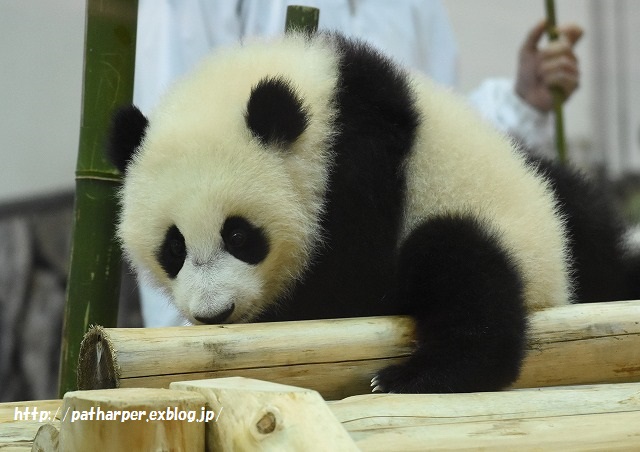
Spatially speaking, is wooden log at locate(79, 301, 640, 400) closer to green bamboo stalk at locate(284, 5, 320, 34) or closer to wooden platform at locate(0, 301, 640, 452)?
wooden platform at locate(0, 301, 640, 452)

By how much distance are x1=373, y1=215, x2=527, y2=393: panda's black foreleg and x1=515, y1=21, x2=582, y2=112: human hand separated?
195cm

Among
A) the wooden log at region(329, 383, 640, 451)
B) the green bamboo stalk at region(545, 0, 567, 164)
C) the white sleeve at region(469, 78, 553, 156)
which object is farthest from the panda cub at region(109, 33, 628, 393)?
the white sleeve at region(469, 78, 553, 156)

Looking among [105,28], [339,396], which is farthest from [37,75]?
[339,396]

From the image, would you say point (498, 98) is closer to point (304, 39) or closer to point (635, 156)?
point (304, 39)

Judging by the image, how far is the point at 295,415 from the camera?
1363 millimetres

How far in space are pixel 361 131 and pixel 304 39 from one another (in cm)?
39

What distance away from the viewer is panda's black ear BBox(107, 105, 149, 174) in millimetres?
2266

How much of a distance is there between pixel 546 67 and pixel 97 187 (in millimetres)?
2314

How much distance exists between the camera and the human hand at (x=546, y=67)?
383 cm

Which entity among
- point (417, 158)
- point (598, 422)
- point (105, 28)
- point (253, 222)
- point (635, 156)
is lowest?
point (635, 156)

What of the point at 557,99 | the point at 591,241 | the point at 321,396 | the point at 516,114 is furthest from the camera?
the point at 516,114

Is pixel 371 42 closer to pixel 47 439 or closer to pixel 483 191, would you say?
pixel 483 191

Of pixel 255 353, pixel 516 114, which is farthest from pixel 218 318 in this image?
pixel 516 114

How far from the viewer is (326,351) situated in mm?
1873
